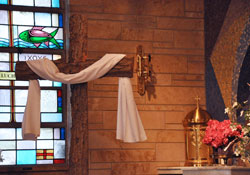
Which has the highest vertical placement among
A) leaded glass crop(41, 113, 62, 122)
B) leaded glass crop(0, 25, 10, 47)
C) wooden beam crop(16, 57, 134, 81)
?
leaded glass crop(0, 25, 10, 47)

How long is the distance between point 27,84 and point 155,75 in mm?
1503

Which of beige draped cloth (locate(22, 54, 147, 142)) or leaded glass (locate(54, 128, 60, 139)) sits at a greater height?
beige draped cloth (locate(22, 54, 147, 142))

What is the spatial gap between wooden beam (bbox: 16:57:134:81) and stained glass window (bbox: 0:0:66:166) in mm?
1039

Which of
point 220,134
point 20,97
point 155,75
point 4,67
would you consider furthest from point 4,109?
point 220,134

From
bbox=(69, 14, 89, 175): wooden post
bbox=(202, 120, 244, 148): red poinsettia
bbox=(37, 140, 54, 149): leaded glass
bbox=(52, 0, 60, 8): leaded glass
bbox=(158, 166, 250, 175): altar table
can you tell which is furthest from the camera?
bbox=(52, 0, 60, 8): leaded glass

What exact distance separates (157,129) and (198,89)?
724 millimetres

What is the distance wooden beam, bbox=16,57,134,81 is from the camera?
5.12 m

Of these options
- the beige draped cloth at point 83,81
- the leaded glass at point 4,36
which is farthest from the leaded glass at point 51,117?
the beige draped cloth at point 83,81

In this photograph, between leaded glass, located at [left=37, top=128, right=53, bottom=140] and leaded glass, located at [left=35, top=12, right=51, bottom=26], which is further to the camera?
leaded glass, located at [left=35, top=12, right=51, bottom=26]

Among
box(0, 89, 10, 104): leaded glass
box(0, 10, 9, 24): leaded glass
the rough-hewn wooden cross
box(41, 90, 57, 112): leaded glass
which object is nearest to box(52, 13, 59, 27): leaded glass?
box(0, 10, 9, 24): leaded glass

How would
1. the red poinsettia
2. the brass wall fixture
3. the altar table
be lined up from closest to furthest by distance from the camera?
the altar table < the red poinsettia < the brass wall fixture

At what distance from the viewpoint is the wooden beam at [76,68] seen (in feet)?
16.8

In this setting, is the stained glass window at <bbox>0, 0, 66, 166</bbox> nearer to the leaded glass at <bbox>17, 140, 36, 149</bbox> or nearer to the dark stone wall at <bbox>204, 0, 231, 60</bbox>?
the leaded glass at <bbox>17, 140, 36, 149</bbox>

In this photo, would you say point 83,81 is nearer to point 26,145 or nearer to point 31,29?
point 26,145
